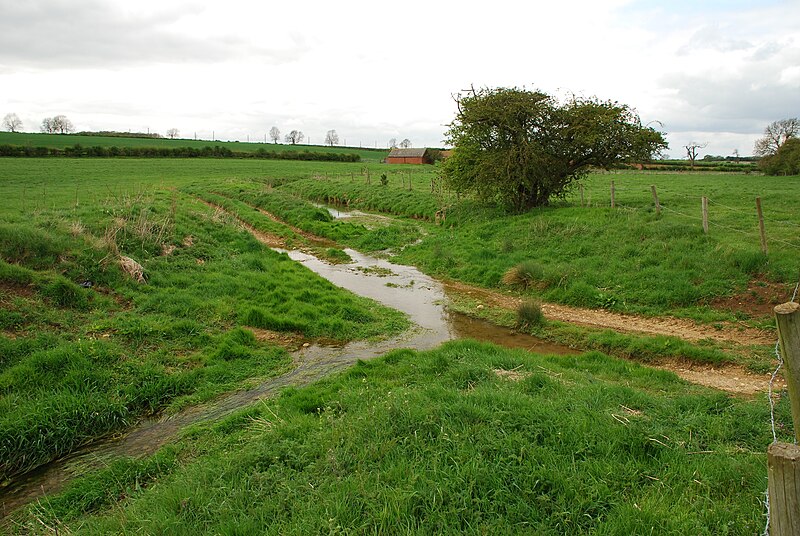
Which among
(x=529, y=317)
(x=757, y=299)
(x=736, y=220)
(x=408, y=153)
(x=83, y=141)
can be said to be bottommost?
(x=529, y=317)

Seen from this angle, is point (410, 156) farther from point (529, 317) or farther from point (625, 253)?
point (529, 317)

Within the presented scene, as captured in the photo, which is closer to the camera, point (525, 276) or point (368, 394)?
point (368, 394)

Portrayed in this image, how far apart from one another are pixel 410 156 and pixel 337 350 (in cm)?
9454

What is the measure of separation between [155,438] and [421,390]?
13.9 feet

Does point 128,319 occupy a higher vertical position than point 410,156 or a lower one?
lower

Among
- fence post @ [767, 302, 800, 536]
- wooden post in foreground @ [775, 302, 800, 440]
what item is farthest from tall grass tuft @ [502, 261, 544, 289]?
fence post @ [767, 302, 800, 536]

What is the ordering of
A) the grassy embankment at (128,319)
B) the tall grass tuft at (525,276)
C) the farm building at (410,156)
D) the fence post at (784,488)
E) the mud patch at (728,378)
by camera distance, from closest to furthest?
the fence post at (784,488), the grassy embankment at (128,319), the mud patch at (728,378), the tall grass tuft at (525,276), the farm building at (410,156)

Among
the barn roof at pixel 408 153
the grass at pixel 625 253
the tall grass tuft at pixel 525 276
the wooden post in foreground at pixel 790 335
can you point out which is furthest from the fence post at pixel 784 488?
the barn roof at pixel 408 153

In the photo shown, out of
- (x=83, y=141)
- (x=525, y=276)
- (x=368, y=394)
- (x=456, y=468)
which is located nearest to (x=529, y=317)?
(x=525, y=276)

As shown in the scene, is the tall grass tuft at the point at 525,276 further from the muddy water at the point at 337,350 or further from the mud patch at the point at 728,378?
the mud patch at the point at 728,378

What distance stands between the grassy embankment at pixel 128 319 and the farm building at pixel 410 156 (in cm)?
8558

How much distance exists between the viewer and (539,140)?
23.4 metres

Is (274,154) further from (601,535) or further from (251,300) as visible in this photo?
(601,535)

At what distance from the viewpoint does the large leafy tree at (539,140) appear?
22.4 meters
